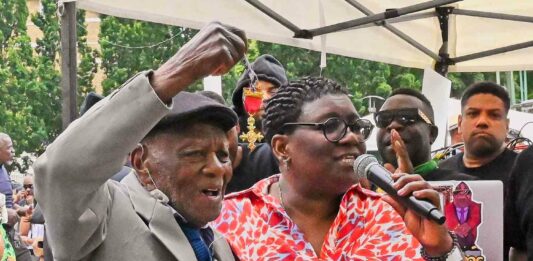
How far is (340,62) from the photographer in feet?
91.0

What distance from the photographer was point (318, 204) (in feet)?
11.0

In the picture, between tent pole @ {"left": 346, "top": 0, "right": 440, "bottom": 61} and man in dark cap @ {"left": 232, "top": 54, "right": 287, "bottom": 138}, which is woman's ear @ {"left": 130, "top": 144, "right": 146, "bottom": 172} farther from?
tent pole @ {"left": 346, "top": 0, "right": 440, "bottom": 61}

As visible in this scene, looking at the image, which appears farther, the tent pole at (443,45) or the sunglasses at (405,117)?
the tent pole at (443,45)

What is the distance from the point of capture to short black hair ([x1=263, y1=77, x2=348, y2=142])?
342 cm

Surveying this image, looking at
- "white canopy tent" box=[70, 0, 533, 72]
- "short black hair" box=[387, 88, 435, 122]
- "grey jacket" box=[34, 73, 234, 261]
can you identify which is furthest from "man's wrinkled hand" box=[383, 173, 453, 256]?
"white canopy tent" box=[70, 0, 533, 72]

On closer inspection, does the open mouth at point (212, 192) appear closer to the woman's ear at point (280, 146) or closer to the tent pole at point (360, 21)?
the woman's ear at point (280, 146)

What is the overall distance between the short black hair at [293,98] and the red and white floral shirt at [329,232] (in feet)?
0.93

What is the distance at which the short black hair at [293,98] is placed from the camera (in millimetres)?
3424

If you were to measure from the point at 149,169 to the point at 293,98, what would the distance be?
897 mm

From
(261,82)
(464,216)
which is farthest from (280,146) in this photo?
(261,82)

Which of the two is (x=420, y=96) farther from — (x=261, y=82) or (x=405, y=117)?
(x=261, y=82)

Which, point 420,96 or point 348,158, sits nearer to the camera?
point 348,158

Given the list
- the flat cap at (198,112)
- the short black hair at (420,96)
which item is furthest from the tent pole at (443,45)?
the flat cap at (198,112)

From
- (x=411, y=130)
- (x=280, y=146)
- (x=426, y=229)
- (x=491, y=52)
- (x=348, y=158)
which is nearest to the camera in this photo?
(x=426, y=229)
